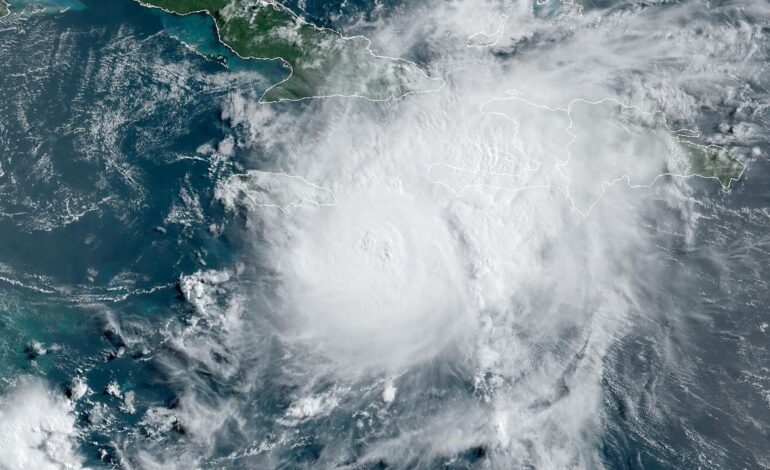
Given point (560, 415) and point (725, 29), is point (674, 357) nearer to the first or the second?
point (560, 415)

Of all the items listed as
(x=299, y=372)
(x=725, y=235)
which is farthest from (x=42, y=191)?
(x=725, y=235)

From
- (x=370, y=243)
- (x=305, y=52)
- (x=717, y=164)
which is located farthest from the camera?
(x=305, y=52)

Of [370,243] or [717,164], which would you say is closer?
[370,243]

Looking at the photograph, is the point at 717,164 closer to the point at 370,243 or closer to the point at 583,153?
the point at 583,153

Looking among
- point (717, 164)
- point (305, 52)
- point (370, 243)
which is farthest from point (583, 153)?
point (305, 52)

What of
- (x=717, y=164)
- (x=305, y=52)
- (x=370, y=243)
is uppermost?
(x=305, y=52)

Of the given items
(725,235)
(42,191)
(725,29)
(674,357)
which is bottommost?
(674,357)
